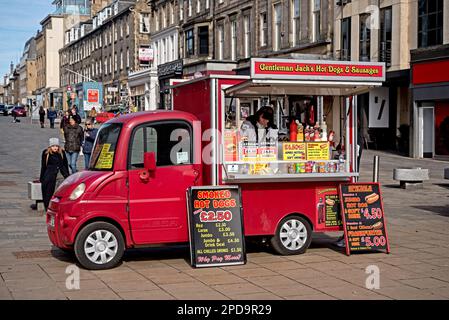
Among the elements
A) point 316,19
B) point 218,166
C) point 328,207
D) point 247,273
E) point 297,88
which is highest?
point 316,19

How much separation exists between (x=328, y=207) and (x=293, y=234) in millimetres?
693

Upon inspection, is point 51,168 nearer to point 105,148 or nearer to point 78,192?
point 105,148

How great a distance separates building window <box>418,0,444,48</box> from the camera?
97.4 feet

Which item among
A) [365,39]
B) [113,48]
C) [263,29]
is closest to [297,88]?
[365,39]

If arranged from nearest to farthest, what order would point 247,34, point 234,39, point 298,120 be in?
point 298,120 → point 247,34 → point 234,39

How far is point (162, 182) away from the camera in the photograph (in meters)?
9.81

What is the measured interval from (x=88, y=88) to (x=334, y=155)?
57.3 metres

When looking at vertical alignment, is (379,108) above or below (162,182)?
above

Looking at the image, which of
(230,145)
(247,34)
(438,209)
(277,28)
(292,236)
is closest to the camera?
(230,145)

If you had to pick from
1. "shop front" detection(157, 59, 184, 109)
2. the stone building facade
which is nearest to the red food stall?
"shop front" detection(157, 59, 184, 109)

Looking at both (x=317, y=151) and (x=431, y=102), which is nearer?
(x=317, y=151)

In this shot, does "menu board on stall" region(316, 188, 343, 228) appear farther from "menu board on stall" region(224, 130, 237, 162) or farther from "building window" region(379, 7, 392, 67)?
"building window" region(379, 7, 392, 67)

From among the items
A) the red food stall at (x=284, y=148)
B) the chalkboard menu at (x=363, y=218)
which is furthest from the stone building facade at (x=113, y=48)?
the chalkboard menu at (x=363, y=218)

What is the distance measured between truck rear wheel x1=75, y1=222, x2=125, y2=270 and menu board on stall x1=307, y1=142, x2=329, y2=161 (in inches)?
123
